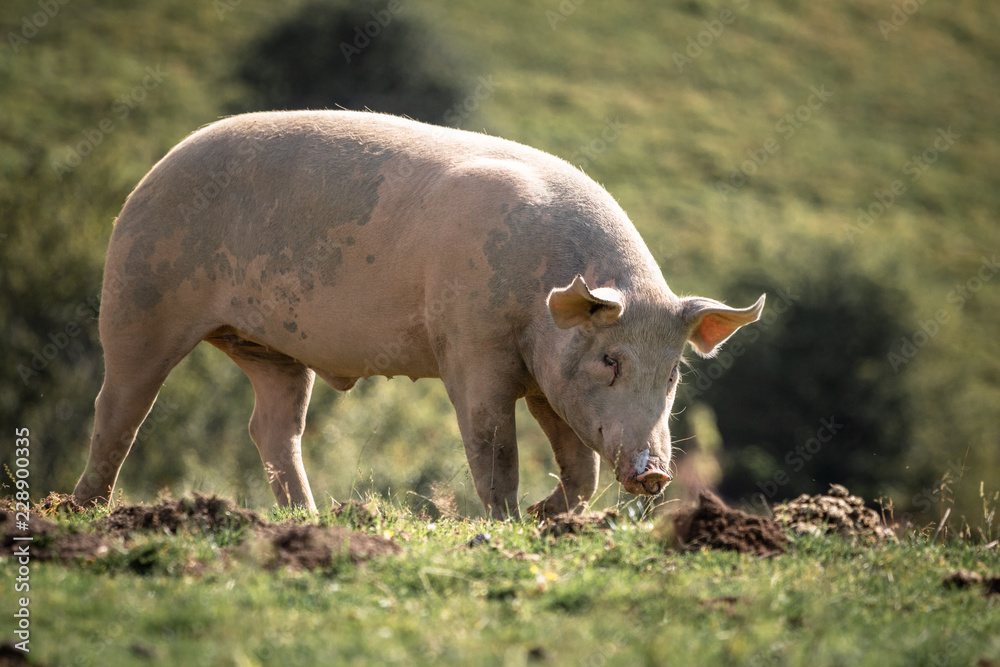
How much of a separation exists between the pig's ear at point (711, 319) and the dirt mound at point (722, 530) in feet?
4.19

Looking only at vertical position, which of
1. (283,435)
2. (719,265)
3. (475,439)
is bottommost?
(719,265)

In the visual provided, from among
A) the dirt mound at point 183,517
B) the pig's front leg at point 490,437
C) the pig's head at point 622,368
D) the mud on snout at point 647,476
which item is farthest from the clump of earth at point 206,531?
the pig's head at point 622,368

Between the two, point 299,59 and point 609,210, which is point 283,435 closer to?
point 609,210

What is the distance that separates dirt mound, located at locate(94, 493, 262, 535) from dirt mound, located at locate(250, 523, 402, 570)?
28 centimetres

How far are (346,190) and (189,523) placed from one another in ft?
8.72

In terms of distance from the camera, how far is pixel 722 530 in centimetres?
527

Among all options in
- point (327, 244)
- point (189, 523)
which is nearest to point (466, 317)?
point (327, 244)

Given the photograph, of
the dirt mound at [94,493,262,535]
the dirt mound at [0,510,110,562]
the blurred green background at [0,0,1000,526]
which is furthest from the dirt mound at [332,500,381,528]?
→ the blurred green background at [0,0,1000,526]

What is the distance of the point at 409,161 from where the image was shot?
22.4 feet

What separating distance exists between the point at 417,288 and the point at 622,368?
1.46 metres

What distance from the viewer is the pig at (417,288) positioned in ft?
20.1

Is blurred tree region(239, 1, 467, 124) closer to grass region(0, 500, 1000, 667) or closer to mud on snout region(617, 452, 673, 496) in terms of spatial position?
mud on snout region(617, 452, 673, 496)

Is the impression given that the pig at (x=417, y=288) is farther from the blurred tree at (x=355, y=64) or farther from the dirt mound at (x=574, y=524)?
the blurred tree at (x=355, y=64)

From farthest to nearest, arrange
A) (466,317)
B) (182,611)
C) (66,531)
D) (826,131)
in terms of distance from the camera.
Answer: (826,131), (466,317), (66,531), (182,611)
